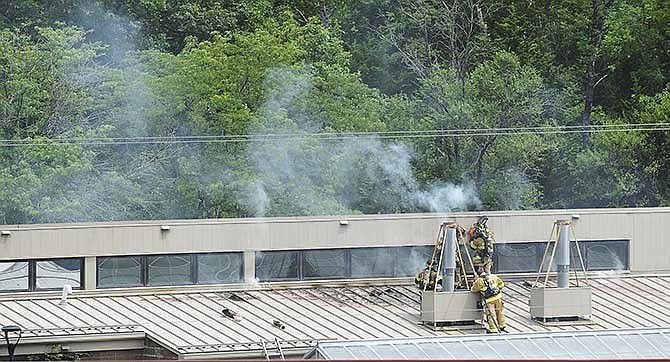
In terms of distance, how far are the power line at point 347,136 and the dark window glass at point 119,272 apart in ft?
36.4

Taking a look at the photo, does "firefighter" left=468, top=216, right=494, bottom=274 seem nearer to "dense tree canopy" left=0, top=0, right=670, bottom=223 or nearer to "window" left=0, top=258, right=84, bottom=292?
"window" left=0, top=258, right=84, bottom=292

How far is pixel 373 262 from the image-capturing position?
20.4 metres

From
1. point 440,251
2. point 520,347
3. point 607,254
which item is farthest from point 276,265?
point 607,254

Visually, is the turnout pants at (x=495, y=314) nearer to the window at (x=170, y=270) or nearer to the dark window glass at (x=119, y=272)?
the window at (x=170, y=270)

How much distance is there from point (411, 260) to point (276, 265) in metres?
2.21

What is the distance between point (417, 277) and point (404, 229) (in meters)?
1.55

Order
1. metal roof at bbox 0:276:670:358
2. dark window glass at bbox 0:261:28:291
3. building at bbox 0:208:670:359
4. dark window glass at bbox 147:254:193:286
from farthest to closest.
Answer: dark window glass at bbox 147:254:193:286
dark window glass at bbox 0:261:28:291
building at bbox 0:208:670:359
metal roof at bbox 0:276:670:358

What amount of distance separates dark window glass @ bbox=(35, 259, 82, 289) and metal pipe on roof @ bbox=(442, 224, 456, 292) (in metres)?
5.45

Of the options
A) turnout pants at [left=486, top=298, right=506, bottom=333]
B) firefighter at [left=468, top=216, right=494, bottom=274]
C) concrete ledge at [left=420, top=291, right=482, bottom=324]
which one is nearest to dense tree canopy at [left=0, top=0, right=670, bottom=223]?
firefighter at [left=468, top=216, right=494, bottom=274]

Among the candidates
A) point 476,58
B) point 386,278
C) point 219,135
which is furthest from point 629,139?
point 386,278

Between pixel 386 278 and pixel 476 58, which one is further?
pixel 476 58

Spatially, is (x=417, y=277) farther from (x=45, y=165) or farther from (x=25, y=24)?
(x=25, y=24)

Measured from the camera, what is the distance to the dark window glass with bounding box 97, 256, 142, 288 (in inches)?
762

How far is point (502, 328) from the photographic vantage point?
17656mm
